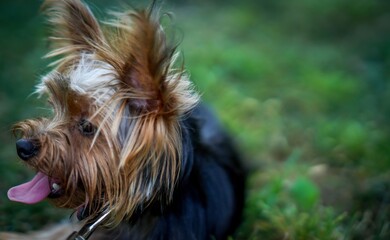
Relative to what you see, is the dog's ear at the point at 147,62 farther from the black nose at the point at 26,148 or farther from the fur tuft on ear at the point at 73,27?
the black nose at the point at 26,148

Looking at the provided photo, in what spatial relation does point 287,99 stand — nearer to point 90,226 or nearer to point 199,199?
point 199,199

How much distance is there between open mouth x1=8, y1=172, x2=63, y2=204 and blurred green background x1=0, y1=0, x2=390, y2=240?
0.66 feet

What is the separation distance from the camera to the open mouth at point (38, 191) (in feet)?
→ 9.37

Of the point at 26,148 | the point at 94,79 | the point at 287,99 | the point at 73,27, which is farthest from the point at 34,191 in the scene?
the point at 287,99

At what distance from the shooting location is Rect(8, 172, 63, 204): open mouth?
2.86 metres

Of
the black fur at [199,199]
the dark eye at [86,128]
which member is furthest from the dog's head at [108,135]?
the black fur at [199,199]

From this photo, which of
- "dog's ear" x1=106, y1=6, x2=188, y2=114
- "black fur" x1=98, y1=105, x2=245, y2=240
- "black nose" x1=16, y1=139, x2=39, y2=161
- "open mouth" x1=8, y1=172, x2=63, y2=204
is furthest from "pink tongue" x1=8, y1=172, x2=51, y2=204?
"dog's ear" x1=106, y1=6, x2=188, y2=114

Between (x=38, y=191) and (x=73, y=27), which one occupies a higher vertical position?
(x=73, y=27)

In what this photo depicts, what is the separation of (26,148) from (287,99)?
3489 millimetres

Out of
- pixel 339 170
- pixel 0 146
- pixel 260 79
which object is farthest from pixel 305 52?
pixel 0 146

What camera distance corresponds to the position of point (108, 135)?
109 inches

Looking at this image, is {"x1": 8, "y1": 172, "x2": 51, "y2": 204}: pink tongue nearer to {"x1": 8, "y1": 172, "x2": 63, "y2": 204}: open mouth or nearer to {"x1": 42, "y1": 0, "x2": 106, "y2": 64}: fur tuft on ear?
{"x1": 8, "y1": 172, "x2": 63, "y2": 204}: open mouth

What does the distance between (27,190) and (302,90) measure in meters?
3.63

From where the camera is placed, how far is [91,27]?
118 inches
